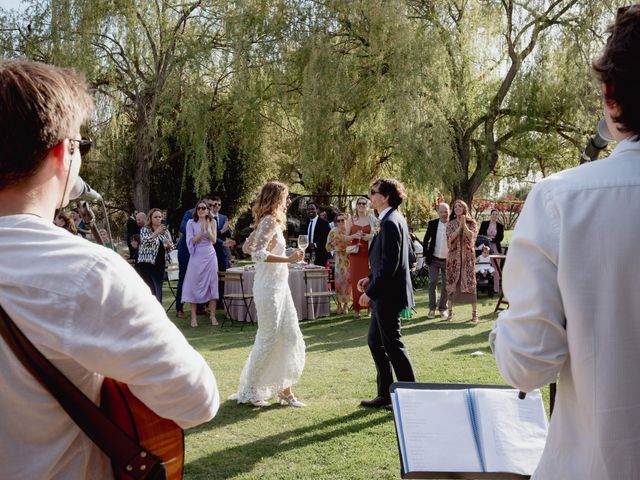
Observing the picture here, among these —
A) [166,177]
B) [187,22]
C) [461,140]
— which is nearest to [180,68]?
[187,22]

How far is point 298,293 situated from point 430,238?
2748mm

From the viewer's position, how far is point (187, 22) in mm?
23219

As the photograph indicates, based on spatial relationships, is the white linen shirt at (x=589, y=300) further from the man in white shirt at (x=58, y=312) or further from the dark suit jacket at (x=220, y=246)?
the dark suit jacket at (x=220, y=246)

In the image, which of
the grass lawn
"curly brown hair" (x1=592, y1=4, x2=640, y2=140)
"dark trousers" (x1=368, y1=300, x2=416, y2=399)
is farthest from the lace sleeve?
"curly brown hair" (x1=592, y1=4, x2=640, y2=140)

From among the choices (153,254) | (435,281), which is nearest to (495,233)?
(435,281)

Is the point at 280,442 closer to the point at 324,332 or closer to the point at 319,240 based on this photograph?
the point at 324,332

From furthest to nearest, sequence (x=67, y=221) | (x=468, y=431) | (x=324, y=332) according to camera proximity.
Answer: (x=324, y=332)
(x=67, y=221)
(x=468, y=431)

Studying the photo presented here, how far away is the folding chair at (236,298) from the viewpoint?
12.2 meters

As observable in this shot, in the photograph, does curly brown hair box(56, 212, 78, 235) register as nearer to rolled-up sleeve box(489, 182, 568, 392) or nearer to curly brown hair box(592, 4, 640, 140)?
rolled-up sleeve box(489, 182, 568, 392)

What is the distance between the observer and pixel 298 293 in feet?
41.6

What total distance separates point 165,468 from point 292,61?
1867 centimetres

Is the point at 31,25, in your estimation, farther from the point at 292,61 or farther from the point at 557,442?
the point at 557,442

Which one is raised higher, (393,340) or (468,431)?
(468,431)

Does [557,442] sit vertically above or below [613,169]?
below
